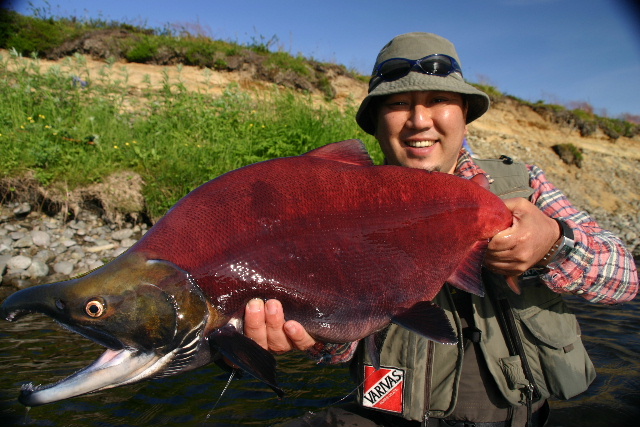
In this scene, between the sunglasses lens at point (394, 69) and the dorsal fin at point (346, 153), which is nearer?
the dorsal fin at point (346, 153)

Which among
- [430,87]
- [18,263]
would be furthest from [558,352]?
[18,263]

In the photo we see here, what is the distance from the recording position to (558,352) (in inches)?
91.5

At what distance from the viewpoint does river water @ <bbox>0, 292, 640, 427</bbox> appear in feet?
10.3

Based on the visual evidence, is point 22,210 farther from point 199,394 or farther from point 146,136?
point 199,394

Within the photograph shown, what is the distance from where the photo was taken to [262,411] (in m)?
3.30

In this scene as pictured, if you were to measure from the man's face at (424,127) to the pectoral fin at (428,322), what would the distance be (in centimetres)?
108

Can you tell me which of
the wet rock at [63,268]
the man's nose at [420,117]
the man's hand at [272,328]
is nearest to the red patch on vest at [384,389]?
the man's hand at [272,328]

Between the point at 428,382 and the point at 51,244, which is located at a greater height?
the point at 428,382

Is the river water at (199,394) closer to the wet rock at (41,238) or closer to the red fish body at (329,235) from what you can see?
the red fish body at (329,235)

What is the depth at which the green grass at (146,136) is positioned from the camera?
6.93m

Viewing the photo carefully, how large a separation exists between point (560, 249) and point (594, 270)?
28 centimetres

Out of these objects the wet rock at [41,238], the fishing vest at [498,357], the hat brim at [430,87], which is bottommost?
the wet rock at [41,238]

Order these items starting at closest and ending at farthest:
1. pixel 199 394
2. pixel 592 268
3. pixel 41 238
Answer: pixel 592 268, pixel 199 394, pixel 41 238

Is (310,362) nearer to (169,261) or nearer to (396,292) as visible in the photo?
(396,292)
